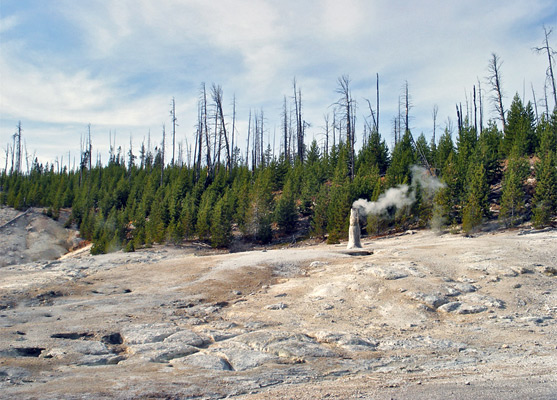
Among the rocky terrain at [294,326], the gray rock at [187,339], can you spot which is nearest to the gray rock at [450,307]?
the rocky terrain at [294,326]

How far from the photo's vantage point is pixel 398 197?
31.6 m

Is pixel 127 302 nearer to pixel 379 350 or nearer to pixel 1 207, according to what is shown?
pixel 379 350

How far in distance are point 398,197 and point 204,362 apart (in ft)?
84.6

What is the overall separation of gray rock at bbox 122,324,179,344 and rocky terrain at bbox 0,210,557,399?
0.05 metres

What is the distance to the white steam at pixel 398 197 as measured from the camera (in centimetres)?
3088

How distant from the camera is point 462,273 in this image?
595 inches

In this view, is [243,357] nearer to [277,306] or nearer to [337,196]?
[277,306]

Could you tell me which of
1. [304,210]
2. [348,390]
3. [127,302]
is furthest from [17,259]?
[348,390]

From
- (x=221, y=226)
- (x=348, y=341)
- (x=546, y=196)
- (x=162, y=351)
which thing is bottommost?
(x=348, y=341)

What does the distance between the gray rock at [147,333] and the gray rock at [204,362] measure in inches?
57.0

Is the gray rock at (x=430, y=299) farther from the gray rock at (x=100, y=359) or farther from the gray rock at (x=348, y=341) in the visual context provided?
the gray rock at (x=100, y=359)

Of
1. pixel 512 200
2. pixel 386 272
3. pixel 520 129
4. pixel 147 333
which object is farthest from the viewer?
pixel 520 129

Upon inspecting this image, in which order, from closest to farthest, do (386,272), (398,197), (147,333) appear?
(147,333) → (386,272) → (398,197)

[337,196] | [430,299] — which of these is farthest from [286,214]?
[430,299]
